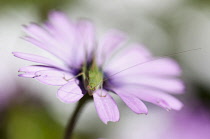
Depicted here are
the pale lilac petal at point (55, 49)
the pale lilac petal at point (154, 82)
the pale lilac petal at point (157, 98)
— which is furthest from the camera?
the pale lilac petal at point (154, 82)

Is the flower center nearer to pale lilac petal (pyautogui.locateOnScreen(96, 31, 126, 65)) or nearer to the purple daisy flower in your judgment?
the purple daisy flower

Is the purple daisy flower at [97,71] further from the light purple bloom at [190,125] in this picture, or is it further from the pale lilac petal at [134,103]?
the light purple bloom at [190,125]

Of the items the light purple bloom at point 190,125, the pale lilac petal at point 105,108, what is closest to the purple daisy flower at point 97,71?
the pale lilac petal at point 105,108

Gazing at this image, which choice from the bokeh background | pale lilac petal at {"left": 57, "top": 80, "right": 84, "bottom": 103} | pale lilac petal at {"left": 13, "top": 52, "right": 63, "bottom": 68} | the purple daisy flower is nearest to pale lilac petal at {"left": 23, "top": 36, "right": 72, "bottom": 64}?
the purple daisy flower

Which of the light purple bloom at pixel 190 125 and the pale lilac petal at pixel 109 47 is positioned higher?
the pale lilac petal at pixel 109 47

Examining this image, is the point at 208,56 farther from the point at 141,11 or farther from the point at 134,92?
the point at 134,92

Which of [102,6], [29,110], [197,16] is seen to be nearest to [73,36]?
[29,110]

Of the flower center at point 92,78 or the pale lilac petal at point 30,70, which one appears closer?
the pale lilac petal at point 30,70
